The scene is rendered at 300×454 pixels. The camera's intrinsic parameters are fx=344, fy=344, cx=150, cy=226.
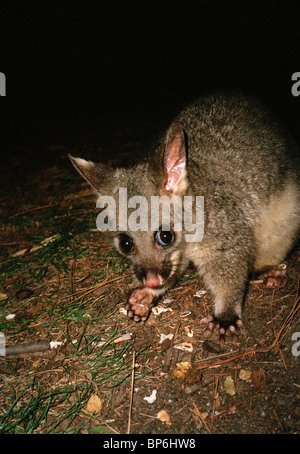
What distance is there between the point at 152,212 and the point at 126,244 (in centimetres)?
43

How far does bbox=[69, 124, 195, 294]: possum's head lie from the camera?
2.88 m

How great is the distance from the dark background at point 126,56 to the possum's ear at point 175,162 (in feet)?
26.4

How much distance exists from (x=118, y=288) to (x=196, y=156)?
62.3 inches

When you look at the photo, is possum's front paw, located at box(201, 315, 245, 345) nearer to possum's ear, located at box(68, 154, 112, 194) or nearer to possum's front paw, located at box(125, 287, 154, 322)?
possum's front paw, located at box(125, 287, 154, 322)

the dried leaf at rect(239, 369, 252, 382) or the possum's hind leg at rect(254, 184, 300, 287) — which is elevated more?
the possum's hind leg at rect(254, 184, 300, 287)

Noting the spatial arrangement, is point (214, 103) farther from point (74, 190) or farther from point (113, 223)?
point (74, 190)

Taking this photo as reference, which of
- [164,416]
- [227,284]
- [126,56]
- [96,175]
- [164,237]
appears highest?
[126,56]

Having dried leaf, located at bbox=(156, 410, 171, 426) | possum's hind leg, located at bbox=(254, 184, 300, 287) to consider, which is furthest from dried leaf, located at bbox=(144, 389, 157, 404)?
possum's hind leg, located at bbox=(254, 184, 300, 287)

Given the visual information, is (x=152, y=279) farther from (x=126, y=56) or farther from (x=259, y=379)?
(x=126, y=56)

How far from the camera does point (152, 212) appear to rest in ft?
9.54

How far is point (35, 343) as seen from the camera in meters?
3.12

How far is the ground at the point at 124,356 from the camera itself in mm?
2434

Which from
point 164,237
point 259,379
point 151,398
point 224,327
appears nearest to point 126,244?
point 164,237

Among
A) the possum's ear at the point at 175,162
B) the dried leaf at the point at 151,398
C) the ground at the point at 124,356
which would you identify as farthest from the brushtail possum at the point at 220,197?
the dried leaf at the point at 151,398
